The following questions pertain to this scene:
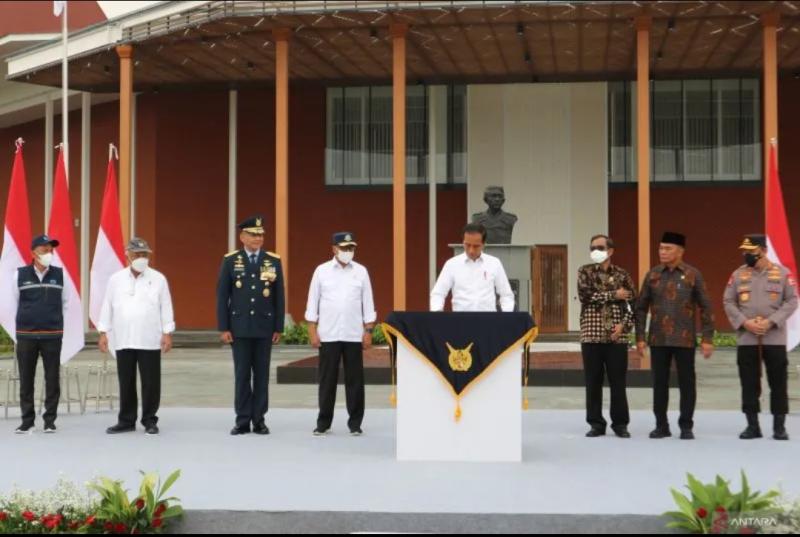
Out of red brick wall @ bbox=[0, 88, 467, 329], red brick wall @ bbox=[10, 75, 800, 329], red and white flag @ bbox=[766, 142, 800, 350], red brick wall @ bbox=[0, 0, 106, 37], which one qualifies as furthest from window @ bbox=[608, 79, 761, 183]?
red brick wall @ bbox=[0, 0, 106, 37]

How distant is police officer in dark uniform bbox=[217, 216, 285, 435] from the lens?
1021 centimetres

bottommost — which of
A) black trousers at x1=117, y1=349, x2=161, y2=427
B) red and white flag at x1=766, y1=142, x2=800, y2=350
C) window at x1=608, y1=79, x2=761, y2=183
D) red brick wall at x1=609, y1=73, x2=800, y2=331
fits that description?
black trousers at x1=117, y1=349, x2=161, y2=427

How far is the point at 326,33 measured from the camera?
23062mm

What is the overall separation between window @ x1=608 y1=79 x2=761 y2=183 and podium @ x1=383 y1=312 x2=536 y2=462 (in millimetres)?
21160

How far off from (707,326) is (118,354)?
17.0ft

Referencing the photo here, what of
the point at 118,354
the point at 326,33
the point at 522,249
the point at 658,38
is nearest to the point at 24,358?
the point at 118,354

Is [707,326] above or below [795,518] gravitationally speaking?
above

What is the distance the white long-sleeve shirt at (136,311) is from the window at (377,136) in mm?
19069

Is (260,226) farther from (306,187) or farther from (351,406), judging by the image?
(306,187)

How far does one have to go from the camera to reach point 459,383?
835 cm

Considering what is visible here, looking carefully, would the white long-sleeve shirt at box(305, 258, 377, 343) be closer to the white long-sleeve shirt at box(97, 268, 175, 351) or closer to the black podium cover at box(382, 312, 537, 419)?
the white long-sleeve shirt at box(97, 268, 175, 351)

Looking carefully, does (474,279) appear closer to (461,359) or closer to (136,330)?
(461,359)

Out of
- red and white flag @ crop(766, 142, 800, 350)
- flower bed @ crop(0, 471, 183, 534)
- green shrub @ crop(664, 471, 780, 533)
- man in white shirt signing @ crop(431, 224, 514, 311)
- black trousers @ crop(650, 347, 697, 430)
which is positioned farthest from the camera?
red and white flag @ crop(766, 142, 800, 350)

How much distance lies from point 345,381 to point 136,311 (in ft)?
6.50
